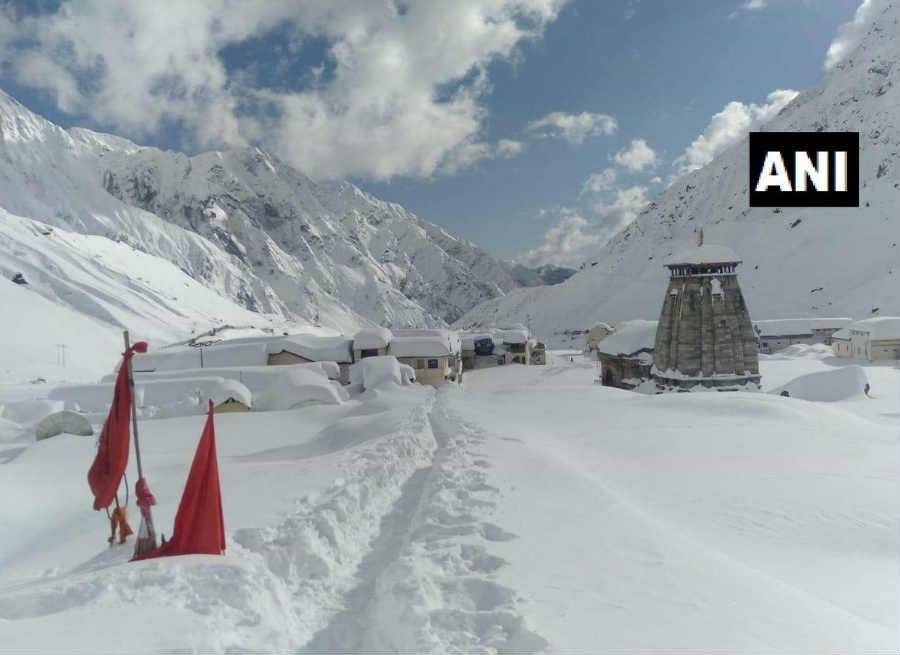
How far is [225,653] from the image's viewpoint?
620 cm

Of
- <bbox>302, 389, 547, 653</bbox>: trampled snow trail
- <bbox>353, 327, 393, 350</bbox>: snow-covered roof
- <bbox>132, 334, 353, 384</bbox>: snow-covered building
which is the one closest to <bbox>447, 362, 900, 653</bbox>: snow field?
<bbox>302, 389, 547, 653</bbox>: trampled snow trail

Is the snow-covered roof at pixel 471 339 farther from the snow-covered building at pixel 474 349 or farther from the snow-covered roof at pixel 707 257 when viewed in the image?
the snow-covered roof at pixel 707 257

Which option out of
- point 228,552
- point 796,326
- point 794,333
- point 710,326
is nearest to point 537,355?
point 794,333

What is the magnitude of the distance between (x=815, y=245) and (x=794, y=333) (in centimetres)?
6975

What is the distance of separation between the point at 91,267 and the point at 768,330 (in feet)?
390

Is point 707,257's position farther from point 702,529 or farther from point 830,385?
point 702,529

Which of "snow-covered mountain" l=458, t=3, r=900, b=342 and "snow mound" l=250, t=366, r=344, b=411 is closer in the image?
"snow mound" l=250, t=366, r=344, b=411

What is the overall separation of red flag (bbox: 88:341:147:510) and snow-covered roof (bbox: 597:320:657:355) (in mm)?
43315

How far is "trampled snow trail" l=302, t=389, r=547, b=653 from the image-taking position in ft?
21.9

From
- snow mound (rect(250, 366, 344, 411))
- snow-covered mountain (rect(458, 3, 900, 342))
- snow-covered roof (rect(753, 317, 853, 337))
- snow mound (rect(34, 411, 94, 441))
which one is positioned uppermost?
snow-covered mountain (rect(458, 3, 900, 342))

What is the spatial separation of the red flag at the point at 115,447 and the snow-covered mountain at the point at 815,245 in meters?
124

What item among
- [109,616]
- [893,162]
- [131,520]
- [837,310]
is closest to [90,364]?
[131,520]

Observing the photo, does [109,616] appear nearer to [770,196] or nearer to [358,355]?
[770,196]

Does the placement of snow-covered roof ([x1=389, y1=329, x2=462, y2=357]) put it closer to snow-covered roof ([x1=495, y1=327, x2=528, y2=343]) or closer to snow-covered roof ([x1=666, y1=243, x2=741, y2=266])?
snow-covered roof ([x1=666, y1=243, x2=741, y2=266])
